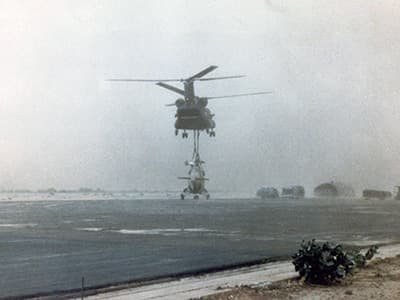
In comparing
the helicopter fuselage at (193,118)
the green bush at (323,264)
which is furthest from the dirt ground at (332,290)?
the helicopter fuselage at (193,118)

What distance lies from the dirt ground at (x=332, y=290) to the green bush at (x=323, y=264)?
286mm

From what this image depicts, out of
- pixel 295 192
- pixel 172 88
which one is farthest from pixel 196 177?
pixel 295 192

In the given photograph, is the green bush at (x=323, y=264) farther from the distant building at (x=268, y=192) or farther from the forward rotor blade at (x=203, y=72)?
the distant building at (x=268, y=192)

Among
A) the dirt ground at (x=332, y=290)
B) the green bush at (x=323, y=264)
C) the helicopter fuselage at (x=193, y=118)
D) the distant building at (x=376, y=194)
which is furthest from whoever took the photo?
the distant building at (x=376, y=194)

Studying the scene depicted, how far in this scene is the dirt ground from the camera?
15.2 m

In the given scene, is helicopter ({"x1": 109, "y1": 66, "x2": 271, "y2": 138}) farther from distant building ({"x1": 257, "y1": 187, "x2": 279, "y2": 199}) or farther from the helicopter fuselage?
distant building ({"x1": 257, "y1": 187, "x2": 279, "y2": 199})

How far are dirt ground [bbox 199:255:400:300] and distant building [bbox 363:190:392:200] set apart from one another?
145147mm

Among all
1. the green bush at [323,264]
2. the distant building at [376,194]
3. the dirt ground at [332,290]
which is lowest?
the dirt ground at [332,290]

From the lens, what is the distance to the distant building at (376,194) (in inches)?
6289

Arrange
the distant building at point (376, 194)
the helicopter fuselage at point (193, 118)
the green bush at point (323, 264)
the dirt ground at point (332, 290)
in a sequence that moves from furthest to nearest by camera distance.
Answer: the distant building at point (376, 194) < the helicopter fuselage at point (193, 118) < the green bush at point (323, 264) < the dirt ground at point (332, 290)

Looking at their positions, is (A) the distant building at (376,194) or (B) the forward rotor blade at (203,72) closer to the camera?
(B) the forward rotor blade at (203,72)

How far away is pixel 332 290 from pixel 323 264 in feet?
3.75

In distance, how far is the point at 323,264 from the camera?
17.4m

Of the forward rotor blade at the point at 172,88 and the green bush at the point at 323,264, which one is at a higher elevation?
the forward rotor blade at the point at 172,88
